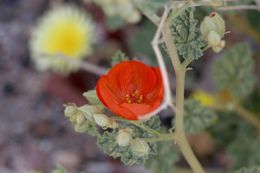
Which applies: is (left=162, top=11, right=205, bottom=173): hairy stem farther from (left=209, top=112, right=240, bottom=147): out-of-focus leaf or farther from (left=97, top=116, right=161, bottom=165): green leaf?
(left=209, top=112, right=240, bottom=147): out-of-focus leaf

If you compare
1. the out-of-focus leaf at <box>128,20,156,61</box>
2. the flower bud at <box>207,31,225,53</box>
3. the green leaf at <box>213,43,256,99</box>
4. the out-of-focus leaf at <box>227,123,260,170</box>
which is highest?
the out-of-focus leaf at <box>128,20,156,61</box>

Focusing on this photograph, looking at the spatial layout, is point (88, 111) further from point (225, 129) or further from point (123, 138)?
point (225, 129)

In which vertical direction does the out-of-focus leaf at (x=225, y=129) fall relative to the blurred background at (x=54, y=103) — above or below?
below

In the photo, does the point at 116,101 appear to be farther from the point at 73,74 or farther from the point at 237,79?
the point at 73,74

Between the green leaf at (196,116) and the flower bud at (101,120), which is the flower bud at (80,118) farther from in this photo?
the green leaf at (196,116)

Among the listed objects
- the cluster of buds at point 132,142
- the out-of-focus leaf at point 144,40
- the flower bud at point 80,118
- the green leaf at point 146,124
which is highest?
the out-of-focus leaf at point 144,40

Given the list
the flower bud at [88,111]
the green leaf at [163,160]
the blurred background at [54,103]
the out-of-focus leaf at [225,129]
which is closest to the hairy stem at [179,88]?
the flower bud at [88,111]

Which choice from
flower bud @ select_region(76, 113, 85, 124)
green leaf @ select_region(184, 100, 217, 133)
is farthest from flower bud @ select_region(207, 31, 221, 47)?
green leaf @ select_region(184, 100, 217, 133)

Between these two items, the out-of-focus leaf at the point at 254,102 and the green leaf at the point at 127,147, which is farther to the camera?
the out-of-focus leaf at the point at 254,102
